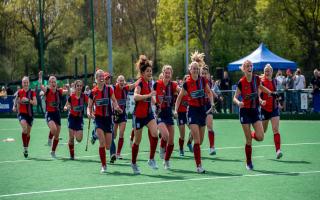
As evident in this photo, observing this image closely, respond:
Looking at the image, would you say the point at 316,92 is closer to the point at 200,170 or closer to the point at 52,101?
the point at 52,101

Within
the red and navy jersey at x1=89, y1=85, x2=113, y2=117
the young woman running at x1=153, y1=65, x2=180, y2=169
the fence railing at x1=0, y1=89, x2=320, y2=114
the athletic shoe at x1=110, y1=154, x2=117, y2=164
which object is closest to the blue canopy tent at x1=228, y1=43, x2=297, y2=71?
the fence railing at x1=0, y1=89, x2=320, y2=114

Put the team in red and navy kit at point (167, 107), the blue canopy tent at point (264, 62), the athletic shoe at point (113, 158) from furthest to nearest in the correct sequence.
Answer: the blue canopy tent at point (264, 62) < the athletic shoe at point (113, 158) < the team in red and navy kit at point (167, 107)

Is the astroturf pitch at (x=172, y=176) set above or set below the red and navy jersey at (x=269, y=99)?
below

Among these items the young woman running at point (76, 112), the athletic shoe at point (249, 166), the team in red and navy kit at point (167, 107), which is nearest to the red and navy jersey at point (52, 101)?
the young woman running at point (76, 112)

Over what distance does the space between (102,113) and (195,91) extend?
1.84 meters

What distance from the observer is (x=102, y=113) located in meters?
13.5

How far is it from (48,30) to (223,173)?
179 feet

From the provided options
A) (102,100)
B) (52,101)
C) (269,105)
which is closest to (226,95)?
(52,101)

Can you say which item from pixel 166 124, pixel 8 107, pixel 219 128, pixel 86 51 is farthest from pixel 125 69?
pixel 166 124

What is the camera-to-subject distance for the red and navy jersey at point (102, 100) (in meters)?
13.5

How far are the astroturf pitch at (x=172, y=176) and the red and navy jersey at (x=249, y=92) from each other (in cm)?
123

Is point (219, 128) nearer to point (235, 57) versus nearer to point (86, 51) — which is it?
point (235, 57)

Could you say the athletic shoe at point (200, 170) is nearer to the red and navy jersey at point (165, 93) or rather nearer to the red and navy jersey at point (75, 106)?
the red and navy jersey at point (165, 93)

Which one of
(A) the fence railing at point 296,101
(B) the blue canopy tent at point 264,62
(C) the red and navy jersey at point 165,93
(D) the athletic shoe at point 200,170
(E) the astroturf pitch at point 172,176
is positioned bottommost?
(E) the astroturf pitch at point 172,176
